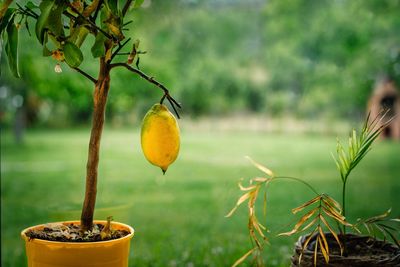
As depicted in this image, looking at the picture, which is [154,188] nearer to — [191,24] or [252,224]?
[191,24]

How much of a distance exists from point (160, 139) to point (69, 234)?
276mm

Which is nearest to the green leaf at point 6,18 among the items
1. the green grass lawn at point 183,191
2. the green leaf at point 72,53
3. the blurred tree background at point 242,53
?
the green leaf at point 72,53

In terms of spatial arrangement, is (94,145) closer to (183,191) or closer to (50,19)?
(50,19)

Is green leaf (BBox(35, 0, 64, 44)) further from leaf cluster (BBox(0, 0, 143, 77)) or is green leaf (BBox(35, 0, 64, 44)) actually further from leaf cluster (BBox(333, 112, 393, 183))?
leaf cluster (BBox(333, 112, 393, 183))

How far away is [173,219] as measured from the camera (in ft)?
12.2

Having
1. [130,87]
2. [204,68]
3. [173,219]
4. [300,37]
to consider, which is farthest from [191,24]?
[173,219]

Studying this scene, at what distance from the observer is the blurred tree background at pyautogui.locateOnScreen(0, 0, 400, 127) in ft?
16.2

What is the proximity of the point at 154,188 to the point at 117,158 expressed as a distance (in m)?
3.03

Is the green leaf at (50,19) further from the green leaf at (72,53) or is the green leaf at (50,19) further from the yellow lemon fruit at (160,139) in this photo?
the yellow lemon fruit at (160,139)

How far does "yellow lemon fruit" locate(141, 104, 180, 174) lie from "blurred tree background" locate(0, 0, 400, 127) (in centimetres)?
294

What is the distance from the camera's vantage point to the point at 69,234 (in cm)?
107

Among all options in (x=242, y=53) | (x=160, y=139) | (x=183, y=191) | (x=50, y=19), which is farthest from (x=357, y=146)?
(x=242, y=53)

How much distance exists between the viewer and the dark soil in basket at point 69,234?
1.04m

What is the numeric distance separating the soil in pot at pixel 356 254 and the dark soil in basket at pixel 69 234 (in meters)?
0.39
